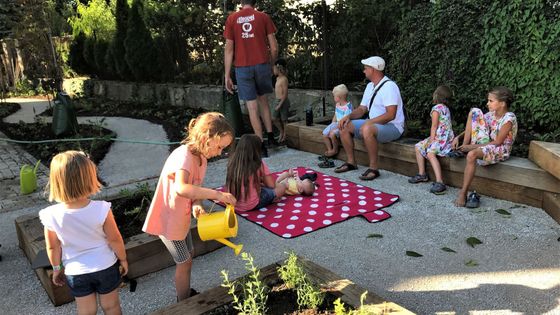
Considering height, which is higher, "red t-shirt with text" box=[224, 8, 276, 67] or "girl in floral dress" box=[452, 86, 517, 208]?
"red t-shirt with text" box=[224, 8, 276, 67]

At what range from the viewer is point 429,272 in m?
2.99

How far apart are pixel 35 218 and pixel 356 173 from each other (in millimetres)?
3145

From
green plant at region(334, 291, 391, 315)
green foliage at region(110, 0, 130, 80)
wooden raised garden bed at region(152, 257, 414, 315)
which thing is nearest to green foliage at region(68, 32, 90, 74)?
green foliage at region(110, 0, 130, 80)

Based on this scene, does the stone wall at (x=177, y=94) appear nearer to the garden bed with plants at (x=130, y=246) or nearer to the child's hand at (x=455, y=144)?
the child's hand at (x=455, y=144)

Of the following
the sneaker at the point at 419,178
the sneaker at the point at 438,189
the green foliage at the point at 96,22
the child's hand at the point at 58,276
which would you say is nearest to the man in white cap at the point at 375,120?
the sneaker at the point at 419,178

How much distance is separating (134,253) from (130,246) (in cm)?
5

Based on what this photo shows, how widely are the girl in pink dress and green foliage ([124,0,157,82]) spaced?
863cm

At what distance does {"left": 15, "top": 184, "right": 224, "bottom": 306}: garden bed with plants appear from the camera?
9.34 feet

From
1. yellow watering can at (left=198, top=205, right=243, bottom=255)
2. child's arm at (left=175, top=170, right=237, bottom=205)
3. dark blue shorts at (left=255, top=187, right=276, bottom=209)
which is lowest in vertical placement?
dark blue shorts at (left=255, top=187, right=276, bottom=209)

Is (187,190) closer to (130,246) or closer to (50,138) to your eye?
(130,246)

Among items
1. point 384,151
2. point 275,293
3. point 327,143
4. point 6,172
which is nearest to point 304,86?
point 327,143

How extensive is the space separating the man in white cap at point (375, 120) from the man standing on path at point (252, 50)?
1221mm

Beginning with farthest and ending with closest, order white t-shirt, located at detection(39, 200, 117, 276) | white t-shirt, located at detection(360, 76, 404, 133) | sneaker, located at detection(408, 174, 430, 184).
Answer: white t-shirt, located at detection(360, 76, 404, 133) < sneaker, located at detection(408, 174, 430, 184) < white t-shirt, located at detection(39, 200, 117, 276)

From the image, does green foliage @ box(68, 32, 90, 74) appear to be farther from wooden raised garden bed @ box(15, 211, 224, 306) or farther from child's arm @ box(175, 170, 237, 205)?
child's arm @ box(175, 170, 237, 205)
